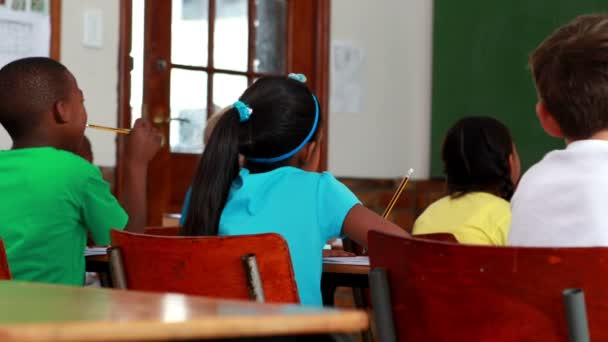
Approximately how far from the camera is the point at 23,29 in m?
4.14

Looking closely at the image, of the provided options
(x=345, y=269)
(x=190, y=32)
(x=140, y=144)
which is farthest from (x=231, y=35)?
(x=345, y=269)

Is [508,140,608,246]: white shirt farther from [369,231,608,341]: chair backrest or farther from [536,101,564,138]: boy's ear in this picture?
[369,231,608,341]: chair backrest

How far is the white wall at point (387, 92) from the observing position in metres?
5.56

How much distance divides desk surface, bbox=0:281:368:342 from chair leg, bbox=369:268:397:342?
0.59 m

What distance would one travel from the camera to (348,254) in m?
2.56

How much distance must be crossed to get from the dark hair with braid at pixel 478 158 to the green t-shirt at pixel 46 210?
1.23 meters

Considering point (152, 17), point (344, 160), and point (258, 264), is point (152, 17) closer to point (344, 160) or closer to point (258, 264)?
point (344, 160)

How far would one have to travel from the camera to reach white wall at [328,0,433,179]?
219 inches

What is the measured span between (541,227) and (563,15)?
12.5 feet

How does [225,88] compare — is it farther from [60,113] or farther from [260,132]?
[260,132]

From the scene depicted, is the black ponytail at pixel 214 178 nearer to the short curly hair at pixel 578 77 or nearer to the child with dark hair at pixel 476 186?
the short curly hair at pixel 578 77

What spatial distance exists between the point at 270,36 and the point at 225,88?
44 centimetres

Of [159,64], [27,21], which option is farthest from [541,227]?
[159,64]

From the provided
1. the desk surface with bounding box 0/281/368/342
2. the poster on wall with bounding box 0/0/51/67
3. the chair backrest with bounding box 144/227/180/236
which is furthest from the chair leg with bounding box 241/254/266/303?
the poster on wall with bounding box 0/0/51/67
